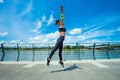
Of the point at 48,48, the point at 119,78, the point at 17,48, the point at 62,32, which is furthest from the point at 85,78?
the point at 17,48

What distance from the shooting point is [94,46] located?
11.0 meters

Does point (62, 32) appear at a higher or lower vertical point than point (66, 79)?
higher

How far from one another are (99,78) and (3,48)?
7938 millimetres

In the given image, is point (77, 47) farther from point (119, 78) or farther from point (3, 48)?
point (119, 78)

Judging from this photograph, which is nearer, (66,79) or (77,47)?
(66,79)

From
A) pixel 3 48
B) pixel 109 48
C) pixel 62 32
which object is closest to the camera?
pixel 62 32

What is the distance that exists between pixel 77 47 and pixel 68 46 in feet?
2.44

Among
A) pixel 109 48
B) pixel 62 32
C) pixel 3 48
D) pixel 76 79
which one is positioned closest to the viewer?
pixel 76 79

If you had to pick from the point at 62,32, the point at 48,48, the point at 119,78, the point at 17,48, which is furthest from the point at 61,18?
the point at 17,48

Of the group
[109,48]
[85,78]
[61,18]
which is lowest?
[85,78]

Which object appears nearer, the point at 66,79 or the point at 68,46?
the point at 66,79

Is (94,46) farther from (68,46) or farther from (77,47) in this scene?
(68,46)

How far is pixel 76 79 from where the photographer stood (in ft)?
13.8

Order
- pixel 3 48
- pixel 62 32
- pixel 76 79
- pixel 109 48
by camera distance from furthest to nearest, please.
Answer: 1. pixel 109 48
2. pixel 3 48
3. pixel 62 32
4. pixel 76 79
